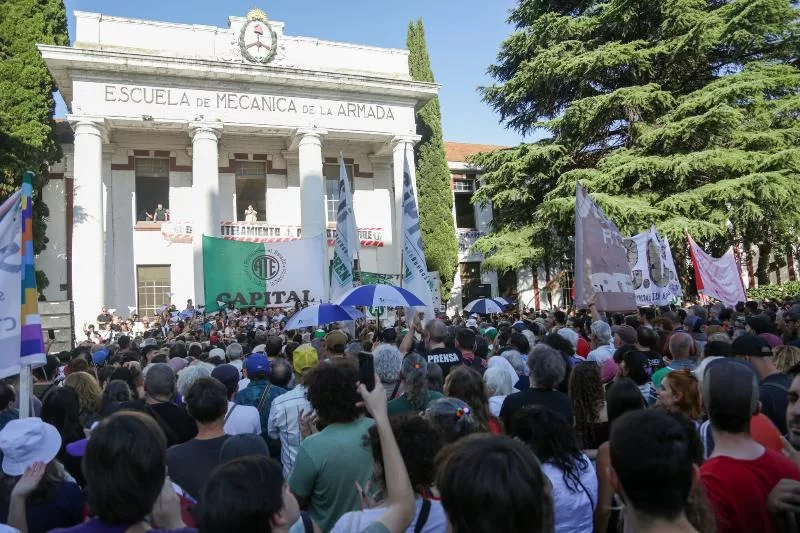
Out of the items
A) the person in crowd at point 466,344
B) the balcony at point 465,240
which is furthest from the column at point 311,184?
the person in crowd at point 466,344

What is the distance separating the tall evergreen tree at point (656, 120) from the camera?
795 inches

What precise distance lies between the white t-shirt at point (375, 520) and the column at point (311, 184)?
2136 cm

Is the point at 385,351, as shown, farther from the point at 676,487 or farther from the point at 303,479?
the point at 676,487

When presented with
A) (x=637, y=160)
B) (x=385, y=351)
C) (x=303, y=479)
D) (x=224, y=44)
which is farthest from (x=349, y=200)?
(x=224, y=44)

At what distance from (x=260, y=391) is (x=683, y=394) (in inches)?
122

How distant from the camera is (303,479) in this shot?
2795 millimetres

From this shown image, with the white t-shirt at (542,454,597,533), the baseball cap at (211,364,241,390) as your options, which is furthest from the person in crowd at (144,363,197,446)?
the white t-shirt at (542,454,597,533)

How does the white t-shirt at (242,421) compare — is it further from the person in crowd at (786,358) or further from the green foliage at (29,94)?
the green foliage at (29,94)

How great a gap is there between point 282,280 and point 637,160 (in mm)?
15135

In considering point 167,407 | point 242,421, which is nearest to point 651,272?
point 242,421

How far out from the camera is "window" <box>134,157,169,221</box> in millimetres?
24719

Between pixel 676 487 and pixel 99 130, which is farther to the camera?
pixel 99 130

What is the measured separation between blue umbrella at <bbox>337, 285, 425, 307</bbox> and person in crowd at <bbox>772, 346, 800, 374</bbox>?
4440 mm

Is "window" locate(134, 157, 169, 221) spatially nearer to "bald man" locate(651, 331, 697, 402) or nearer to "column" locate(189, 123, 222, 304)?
"column" locate(189, 123, 222, 304)
